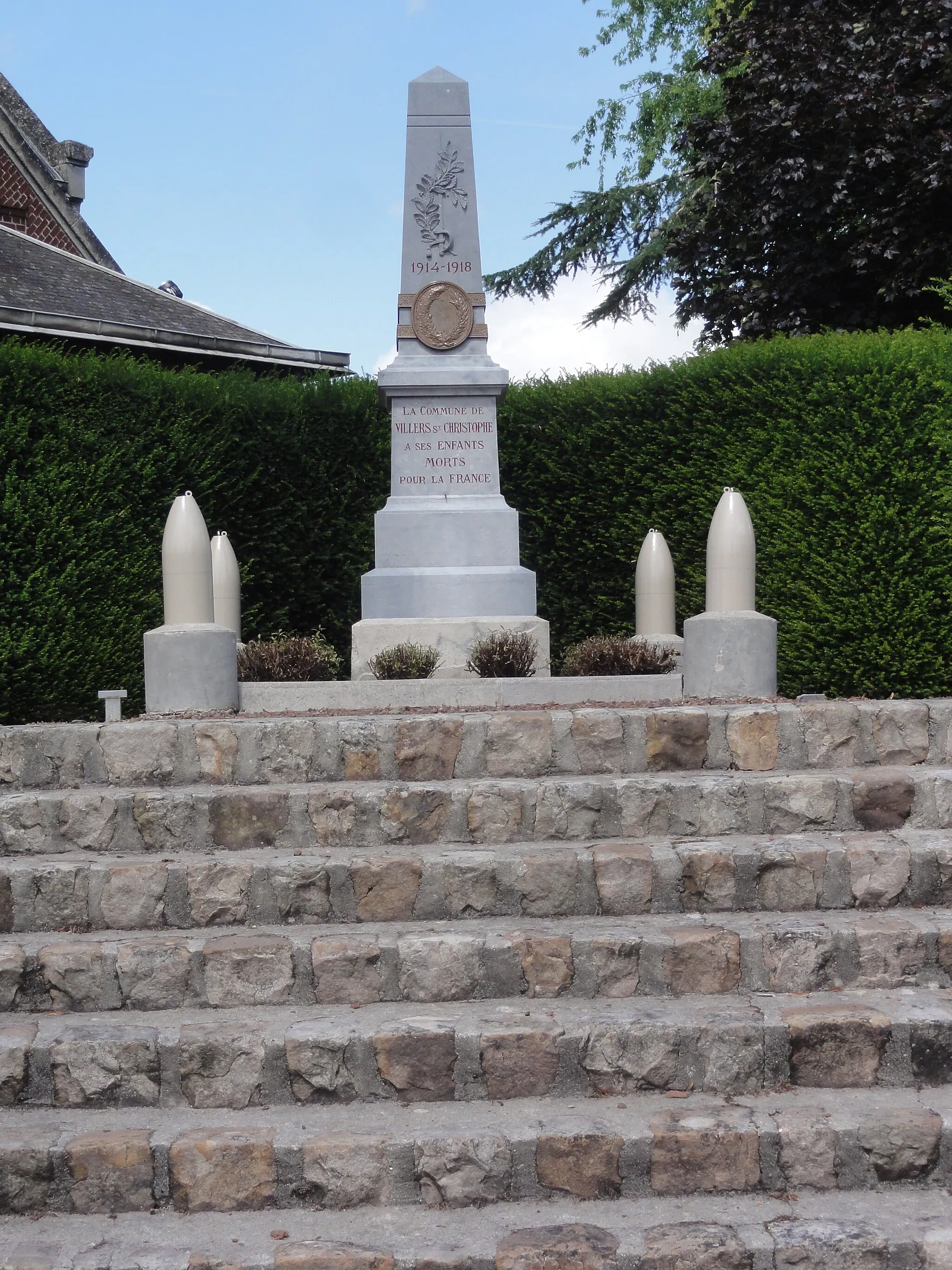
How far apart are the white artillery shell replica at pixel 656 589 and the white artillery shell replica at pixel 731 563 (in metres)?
2.34

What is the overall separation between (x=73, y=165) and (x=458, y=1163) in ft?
67.6

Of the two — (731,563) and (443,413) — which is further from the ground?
(443,413)

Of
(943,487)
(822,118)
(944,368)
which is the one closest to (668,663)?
(943,487)

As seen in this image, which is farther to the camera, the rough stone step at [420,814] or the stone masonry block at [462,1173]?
the rough stone step at [420,814]

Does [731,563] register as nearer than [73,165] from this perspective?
Yes

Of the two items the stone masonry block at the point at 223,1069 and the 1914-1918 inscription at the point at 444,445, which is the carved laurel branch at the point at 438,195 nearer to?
the 1914-1918 inscription at the point at 444,445

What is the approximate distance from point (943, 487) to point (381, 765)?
6.26 metres

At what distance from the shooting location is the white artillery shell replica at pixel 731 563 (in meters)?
8.41

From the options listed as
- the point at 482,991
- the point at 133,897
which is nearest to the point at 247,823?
the point at 133,897

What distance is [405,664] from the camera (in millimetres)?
9305

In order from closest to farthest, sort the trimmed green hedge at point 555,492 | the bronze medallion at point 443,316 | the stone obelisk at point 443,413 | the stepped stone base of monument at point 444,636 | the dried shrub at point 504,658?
the dried shrub at point 504,658
the stepped stone base of monument at point 444,636
the stone obelisk at point 443,413
the bronze medallion at point 443,316
the trimmed green hedge at point 555,492

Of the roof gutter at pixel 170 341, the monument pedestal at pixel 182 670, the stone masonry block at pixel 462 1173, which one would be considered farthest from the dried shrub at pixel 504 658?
the roof gutter at pixel 170 341

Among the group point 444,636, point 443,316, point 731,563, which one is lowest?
point 444,636

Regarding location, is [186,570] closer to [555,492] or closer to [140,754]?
[140,754]
